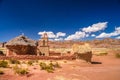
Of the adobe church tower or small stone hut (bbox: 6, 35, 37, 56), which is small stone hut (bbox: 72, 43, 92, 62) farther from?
the adobe church tower

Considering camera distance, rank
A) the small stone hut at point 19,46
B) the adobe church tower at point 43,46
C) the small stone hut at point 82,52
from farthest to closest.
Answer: the adobe church tower at point 43,46, the small stone hut at point 19,46, the small stone hut at point 82,52

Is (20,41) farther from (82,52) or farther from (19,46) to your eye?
(82,52)

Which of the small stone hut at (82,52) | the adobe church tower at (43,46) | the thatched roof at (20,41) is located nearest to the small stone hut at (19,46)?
the thatched roof at (20,41)

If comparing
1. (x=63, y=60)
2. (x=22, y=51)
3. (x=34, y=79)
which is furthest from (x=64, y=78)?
(x=22, y=51)

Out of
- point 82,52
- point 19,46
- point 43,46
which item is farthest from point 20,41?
point 82,52

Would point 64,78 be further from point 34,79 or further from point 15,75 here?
point 15,75

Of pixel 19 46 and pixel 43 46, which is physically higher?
pixel 43 46

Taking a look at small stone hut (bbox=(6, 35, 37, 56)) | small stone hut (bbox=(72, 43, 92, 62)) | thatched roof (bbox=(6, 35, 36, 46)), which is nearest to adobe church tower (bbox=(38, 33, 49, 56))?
thatched roof (bbox=(6, 35, 36, 46))

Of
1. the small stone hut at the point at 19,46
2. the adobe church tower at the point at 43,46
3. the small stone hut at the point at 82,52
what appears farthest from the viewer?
the adobe church tower at the point at 43,46

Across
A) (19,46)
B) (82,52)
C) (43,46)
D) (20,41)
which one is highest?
(20,41)

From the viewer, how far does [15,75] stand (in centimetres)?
1234

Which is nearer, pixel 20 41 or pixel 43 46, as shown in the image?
pixel 20 41

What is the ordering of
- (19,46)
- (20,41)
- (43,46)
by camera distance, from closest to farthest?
(19,46)
(20,41)
(43,46)

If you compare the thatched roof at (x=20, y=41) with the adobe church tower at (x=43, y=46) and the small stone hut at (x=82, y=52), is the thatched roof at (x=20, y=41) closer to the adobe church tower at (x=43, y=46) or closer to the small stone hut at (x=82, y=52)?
the adobe church tower at (x=43, y=46)
